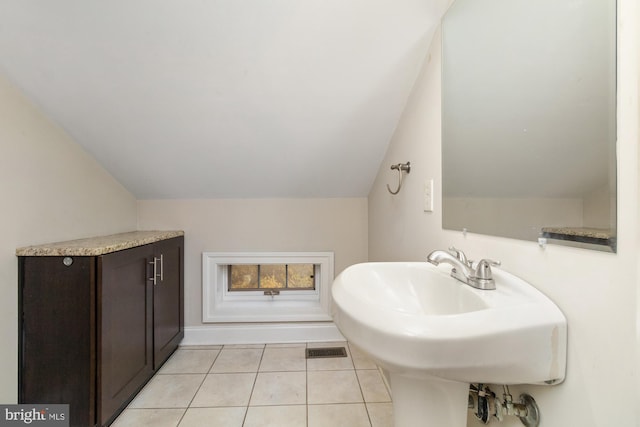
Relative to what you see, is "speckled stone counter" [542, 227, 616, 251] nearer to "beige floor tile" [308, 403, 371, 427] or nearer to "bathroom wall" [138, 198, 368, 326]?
"beige floor tile" [308, 403, 371, 427]

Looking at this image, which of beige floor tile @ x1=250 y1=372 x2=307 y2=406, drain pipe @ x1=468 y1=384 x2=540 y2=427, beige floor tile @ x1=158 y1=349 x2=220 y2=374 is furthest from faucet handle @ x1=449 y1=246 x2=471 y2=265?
beige floor tile @ x1=158 y1=349 x2=220 y2=374

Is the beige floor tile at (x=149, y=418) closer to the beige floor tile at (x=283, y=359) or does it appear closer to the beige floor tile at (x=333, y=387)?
the beige floor tile at (x=283, y=359)

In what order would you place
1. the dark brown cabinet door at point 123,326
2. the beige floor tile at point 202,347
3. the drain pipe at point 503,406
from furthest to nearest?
the beige floor tile at point 202,347 < the dark brown cabinet door at point 123,326 < the drain pipe at point 503,406

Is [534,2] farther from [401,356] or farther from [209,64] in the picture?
[209,64]

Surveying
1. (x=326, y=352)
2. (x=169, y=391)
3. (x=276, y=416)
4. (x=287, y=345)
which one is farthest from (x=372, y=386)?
(x=169, y=391)

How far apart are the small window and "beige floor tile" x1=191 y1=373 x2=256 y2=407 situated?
72cm

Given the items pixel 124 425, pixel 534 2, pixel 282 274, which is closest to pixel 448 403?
pixel 534 2

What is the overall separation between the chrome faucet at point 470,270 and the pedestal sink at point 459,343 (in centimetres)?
2

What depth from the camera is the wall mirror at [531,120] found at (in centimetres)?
49

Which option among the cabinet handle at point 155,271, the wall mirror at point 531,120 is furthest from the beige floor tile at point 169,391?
the wall mirror at point 531,120

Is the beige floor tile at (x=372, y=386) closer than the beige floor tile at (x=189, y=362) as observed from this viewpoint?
Yes

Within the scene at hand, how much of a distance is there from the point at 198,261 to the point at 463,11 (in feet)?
6.70

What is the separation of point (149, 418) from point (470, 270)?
1.53 m

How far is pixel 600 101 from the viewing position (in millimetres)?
489
